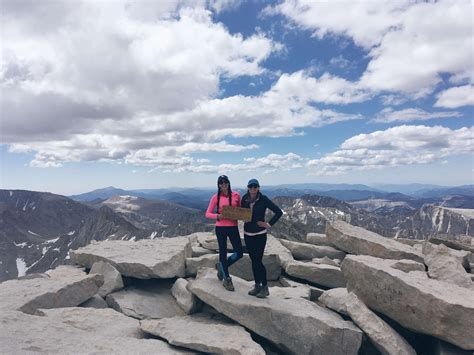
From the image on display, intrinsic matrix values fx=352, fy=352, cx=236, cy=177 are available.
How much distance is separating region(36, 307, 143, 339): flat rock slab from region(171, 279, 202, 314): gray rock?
2007 mm

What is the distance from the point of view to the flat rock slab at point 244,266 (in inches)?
748

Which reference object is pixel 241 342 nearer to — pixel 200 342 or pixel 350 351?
pixel 200 342

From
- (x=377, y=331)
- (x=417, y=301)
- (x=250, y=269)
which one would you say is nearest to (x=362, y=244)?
(x=250, y=269)

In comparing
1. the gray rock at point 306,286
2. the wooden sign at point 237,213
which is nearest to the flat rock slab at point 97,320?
the wooden sign at point 237,213

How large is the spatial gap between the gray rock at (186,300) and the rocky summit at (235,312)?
0.18ft

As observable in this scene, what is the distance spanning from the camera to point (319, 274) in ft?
61.0

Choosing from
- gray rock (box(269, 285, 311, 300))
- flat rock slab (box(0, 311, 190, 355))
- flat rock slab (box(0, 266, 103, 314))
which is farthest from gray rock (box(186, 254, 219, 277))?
flat rock slab (box(0, 311, 190, 355))

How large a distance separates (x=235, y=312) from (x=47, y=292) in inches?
323

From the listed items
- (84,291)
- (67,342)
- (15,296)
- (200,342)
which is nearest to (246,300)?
(200,342)

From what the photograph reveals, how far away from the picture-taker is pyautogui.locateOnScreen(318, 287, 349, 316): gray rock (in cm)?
1437

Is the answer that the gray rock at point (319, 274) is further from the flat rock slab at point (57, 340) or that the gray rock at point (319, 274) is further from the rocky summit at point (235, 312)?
the flat rock slab at point (57, 340)

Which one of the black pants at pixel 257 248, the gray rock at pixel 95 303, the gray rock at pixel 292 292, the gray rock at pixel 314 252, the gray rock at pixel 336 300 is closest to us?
the black pants at pixel 257 248

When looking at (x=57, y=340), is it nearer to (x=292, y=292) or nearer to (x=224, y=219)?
(x=224, y=219)

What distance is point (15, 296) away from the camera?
14.6m
